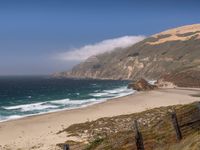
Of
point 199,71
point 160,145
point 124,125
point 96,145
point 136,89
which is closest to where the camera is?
point 160,145

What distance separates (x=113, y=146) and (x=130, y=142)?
146cm

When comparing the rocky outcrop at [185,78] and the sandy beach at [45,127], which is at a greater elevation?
the rocky outcrop at [185,78]

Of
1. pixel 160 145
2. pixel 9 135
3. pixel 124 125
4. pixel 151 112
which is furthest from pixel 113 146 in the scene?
pixel 151 112

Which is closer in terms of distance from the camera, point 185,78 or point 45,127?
point 45,127

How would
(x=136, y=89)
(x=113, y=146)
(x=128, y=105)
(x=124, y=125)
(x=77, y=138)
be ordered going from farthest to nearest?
1. (x=136, y=89)
2. (x=128, y=105)
3. (x=124, y=125)
4. (x=77, y=138)
5. (x=113, y=146)

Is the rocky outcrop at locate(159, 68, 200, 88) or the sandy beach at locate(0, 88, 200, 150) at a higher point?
the rocky outcrop at locate(159, 68, 200, 88)

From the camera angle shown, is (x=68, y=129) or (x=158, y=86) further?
(x=158, y=86)

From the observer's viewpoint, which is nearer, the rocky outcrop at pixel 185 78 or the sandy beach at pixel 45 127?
the sandy beach at pixel 45 127

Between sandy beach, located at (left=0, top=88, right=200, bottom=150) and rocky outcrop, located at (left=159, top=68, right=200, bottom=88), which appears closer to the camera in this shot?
sandy beach, located at (left=0, top=88, right=200, bottom=150)

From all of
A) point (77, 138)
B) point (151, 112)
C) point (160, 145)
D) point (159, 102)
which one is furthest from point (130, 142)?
point (159, 102)

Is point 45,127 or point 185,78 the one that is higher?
point 185,78

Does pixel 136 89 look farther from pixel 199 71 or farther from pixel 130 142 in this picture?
pixel 130 142

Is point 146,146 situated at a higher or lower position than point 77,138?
higher

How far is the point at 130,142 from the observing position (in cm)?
2644
